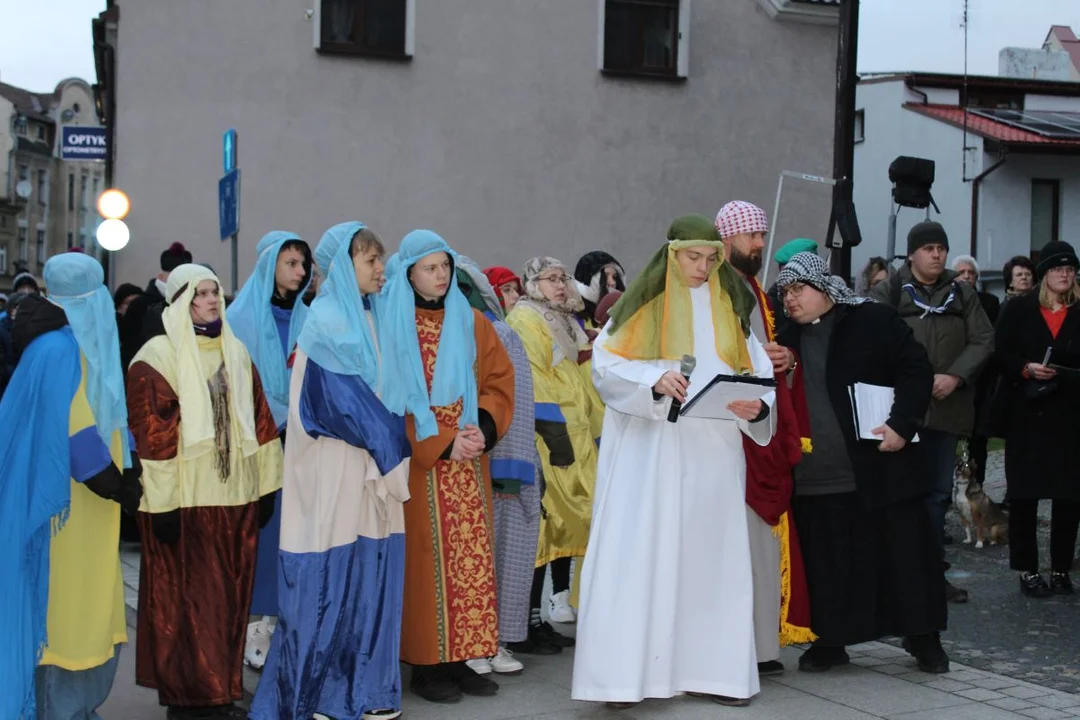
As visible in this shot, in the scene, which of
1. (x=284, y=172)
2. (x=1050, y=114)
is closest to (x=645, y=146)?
(x=284, y=172)

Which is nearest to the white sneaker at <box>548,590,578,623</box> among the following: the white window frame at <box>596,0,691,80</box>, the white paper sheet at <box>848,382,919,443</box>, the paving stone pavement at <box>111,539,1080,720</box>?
the paving stone pavement at <box>111,539,1080,720</box>

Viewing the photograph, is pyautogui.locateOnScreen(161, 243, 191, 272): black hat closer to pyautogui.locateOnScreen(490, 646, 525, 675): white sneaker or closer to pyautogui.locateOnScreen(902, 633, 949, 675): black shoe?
pyautogui.locateOnScreen(490, 646, 525, 675): white sneaker

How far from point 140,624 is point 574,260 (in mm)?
13225

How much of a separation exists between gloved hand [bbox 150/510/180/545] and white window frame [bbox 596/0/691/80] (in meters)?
13.6

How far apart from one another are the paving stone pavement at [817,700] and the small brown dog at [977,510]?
10.8 ft

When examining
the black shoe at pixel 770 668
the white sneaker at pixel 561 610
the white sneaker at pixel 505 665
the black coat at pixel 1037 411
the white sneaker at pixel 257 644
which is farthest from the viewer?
the black coat at pixel 1037 411

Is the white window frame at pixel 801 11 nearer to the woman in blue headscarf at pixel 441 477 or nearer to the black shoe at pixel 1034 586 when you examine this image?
the black shoe at pixel 1034 586

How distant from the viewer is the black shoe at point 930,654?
6098 millimetres

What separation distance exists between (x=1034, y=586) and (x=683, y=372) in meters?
3.37

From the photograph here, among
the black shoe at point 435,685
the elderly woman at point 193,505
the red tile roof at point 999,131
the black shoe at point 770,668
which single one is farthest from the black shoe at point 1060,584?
the red tile roof at point 999,131

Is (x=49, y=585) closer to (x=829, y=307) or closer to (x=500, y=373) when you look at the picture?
(x=500, y=373)

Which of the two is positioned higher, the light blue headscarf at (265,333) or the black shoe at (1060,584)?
the light blue headscarf at (265,333)

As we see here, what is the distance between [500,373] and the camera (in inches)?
237

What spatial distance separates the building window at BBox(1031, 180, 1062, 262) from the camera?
3234 centimetres
